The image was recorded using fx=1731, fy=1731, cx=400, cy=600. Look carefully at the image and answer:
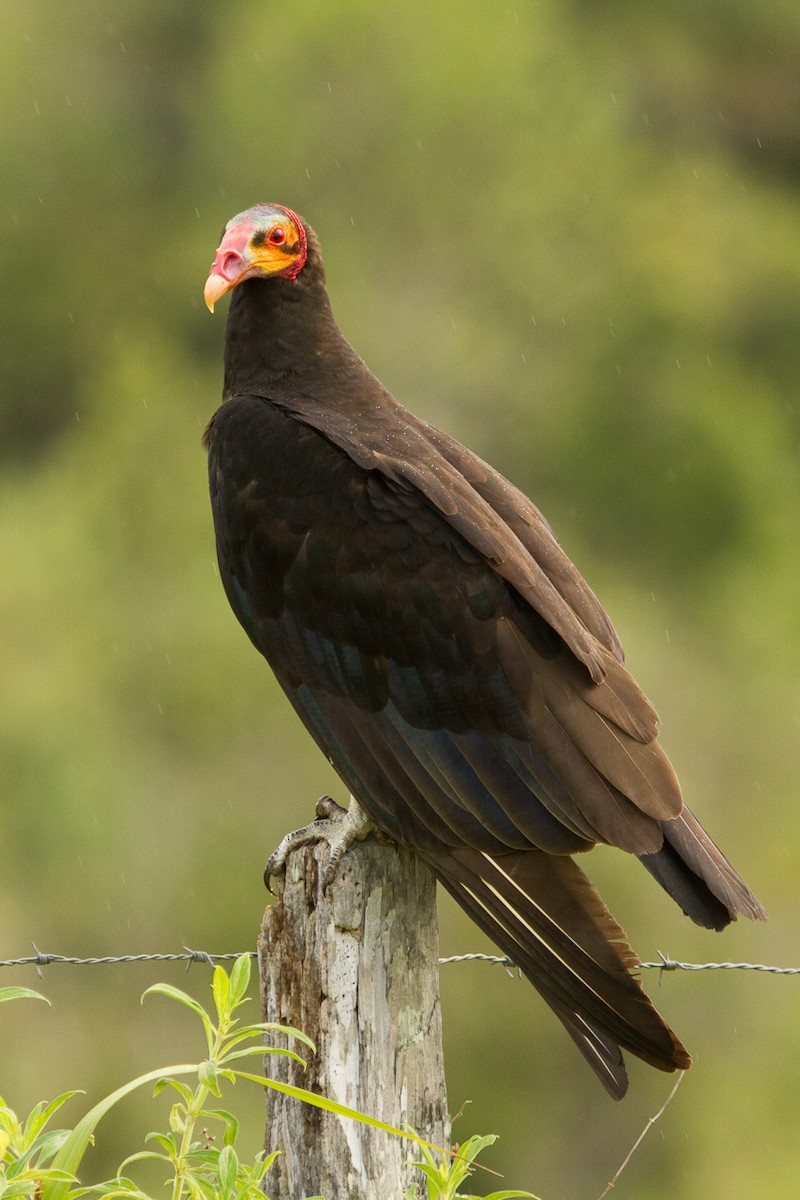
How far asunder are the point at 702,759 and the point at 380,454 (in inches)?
295

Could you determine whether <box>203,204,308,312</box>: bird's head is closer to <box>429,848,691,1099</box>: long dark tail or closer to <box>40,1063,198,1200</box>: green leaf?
<box>429,848,691,1099</box>: long dark tail

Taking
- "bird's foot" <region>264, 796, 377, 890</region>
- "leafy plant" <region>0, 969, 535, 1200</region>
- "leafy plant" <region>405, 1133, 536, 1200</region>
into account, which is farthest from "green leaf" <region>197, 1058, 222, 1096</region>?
"bird's foot" <region>264, 796, 377, 890</region>

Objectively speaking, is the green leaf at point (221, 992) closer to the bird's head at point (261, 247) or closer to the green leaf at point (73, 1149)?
the green leaf at point (73, 1149)

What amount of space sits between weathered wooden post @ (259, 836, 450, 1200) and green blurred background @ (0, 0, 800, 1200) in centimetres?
517

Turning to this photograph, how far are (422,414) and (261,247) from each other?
6899 mm

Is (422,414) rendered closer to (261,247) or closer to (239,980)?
(261,247)

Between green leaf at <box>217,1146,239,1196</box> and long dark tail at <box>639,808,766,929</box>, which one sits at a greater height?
→ long dark tail at <box>639,808,766,929</box>

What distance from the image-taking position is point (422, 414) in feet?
32.6

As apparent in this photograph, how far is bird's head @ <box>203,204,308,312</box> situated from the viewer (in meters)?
3.01

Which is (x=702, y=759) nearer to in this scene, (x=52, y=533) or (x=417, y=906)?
(x=52, y=533)

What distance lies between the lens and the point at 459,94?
38.1 feet

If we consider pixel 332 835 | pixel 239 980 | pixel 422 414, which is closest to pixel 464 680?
pixel 332 835

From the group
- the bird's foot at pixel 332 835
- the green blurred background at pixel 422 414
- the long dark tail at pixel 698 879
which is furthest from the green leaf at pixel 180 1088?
the green blurred background at pixel 422 414

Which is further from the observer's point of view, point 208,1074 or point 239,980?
point 239,980
